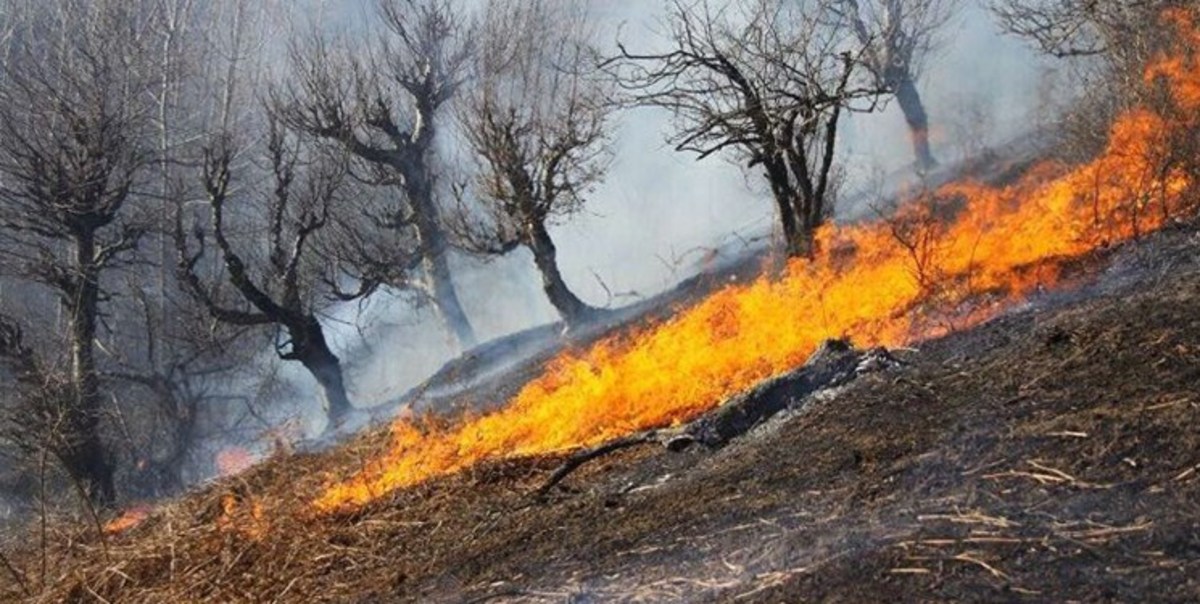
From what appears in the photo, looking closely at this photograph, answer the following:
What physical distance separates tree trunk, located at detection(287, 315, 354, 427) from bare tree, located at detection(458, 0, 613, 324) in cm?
375

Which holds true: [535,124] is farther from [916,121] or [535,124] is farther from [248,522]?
[248,522]

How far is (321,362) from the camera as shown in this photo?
21109 mm

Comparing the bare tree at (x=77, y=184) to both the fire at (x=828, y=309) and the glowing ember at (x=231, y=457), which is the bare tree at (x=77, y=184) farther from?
the fire at (x=828, y=309)

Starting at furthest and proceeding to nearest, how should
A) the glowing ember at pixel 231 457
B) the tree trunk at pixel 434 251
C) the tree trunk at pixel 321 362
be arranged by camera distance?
the glowing ember at pixel 231 457 → the tree trunk at pixel 434 251 → the tree trunk at pixel 321 362

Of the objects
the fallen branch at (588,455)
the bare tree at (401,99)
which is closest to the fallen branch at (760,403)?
the fallen branch at (588,455)

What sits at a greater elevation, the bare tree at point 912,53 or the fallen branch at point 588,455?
the bare tree at point 912,53

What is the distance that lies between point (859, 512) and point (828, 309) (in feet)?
21.7

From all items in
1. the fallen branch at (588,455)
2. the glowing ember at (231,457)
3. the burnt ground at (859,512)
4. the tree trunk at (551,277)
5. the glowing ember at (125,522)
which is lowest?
the burnt ground at (859,512)

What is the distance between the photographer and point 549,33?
2489 cm

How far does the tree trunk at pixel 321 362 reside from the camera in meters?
20.6

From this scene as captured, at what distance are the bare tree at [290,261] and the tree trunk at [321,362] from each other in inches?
0.8

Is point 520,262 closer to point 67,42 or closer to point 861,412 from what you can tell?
point 67,42

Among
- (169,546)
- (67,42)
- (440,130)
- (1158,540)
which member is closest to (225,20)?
(67,42)

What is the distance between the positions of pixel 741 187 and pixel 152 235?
18460 mm
